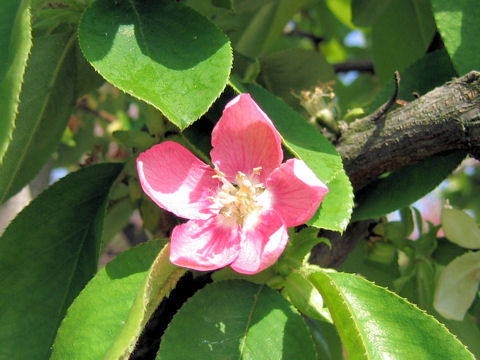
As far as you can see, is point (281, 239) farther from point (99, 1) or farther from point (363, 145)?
point (99, 1)

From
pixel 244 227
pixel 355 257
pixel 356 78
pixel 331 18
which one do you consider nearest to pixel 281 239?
pixel 244 227

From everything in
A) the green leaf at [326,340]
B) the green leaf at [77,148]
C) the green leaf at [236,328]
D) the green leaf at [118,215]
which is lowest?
the green leaf at [77,148]

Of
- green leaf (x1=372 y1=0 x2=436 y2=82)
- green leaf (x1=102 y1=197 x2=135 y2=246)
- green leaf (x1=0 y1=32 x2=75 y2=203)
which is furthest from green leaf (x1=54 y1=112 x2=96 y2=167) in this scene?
green leaf (x1=372 y1=0 x2=436 y2=82)

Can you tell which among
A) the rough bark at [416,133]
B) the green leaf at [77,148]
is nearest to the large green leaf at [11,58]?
the rough bark at [416,133]

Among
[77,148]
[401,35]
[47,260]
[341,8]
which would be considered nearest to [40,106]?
[47,260]

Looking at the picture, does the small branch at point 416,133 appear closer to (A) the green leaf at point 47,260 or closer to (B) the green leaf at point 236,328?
(B) the green leaf at point 236,328

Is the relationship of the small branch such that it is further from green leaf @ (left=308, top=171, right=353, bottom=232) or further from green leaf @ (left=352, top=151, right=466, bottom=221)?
green leaf @ (left=308, top=171, right=353, bottom=232)
